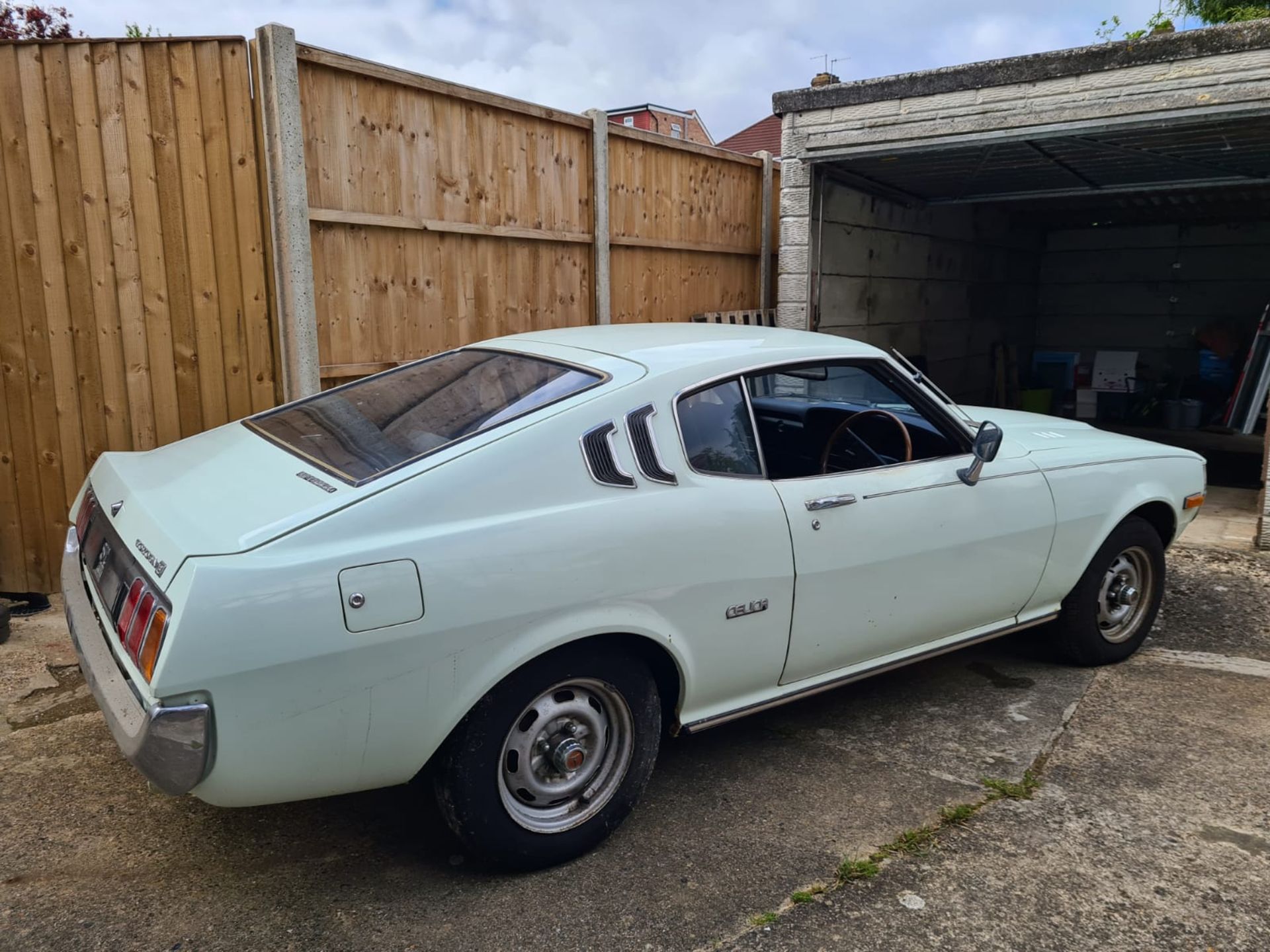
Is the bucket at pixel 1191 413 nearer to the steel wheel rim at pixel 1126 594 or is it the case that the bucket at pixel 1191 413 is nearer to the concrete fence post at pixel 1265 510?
the concrete fence post at pixel 1265 510

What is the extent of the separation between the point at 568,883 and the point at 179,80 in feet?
13.3

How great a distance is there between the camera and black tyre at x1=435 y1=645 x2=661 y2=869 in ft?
8.38

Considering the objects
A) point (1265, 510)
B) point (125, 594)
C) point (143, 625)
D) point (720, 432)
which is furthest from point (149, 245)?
point (1265, 510)

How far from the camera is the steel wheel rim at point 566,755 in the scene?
2.69 meters

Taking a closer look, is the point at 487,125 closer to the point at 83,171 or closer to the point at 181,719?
the point at 83,171

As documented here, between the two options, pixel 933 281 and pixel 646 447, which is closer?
pixel 646 447

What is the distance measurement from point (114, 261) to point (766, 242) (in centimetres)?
540

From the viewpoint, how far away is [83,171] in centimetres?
449

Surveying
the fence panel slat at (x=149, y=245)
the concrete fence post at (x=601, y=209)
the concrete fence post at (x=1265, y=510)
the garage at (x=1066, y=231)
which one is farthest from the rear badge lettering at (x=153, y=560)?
the concrete fence post at (x=1265, y=510)

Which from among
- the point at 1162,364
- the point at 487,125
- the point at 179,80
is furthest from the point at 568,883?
the point at 1162,364

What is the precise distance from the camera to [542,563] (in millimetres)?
2549

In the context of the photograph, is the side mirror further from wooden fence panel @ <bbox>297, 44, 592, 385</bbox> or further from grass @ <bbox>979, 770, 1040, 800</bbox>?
wooden fence panel @ <bbox>297, 44, 592, 385</bbox>

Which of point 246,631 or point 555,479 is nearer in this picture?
point 246,631

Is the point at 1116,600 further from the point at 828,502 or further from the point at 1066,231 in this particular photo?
the point at 1066,231
